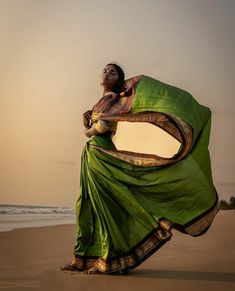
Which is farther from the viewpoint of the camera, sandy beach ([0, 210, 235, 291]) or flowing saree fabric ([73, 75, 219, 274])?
flowing saree fabric ([73, 75, 219, 274])

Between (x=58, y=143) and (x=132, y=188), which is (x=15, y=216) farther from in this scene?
(x=132, y=188)

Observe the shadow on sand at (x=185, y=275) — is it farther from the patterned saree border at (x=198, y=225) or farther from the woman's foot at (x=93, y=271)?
the patterned saree border at (x=198, y=225)

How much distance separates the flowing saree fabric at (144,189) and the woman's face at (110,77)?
0.21 m

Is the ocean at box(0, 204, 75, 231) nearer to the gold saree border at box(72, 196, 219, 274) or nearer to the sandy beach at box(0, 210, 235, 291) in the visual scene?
the sandy beach at box(0, 210, 235, 291)

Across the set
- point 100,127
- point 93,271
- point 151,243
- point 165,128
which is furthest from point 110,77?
point 93,271

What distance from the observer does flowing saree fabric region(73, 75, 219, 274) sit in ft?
12.2

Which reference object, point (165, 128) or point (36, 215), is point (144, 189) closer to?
point (165, 128)

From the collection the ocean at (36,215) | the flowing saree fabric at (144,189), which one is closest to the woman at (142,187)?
the flowing saree fabric at (144,189)

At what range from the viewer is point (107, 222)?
12.6ft

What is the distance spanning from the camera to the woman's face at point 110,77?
4180 mm

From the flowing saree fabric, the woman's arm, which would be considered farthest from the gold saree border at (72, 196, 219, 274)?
the woman's arm

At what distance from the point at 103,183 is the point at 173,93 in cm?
99

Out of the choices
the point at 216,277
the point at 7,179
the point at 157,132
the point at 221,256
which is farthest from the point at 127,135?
the point at 7,179

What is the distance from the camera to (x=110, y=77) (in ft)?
13.7
